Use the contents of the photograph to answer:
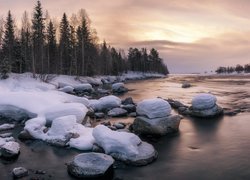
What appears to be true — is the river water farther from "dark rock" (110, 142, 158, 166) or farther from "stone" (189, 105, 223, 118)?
"stone" (189, 105, 223, 118)

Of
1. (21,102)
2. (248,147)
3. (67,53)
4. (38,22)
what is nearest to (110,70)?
(67,53)

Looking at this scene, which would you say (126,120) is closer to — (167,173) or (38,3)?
(167,173)

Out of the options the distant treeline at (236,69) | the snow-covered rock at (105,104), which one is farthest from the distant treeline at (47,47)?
the distant treeline at (236,69)

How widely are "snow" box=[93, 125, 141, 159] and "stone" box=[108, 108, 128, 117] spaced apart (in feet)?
30.3

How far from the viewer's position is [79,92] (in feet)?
148

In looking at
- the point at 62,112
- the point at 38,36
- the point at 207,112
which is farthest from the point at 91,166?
the point at 38,36

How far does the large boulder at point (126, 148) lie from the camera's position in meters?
13.6

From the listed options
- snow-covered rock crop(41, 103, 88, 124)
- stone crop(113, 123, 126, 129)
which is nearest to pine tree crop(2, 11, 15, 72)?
snow-covered rock crop(41, 103, 88, 124)

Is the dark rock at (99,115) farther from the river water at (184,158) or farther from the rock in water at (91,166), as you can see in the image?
the rock in water at (91,166)

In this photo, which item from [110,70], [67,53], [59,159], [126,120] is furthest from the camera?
[110,70]

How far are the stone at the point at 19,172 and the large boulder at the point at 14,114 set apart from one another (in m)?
9.24

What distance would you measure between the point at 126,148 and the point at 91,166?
2.12 m

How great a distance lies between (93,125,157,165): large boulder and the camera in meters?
13.6

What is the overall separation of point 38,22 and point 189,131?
3687cm
